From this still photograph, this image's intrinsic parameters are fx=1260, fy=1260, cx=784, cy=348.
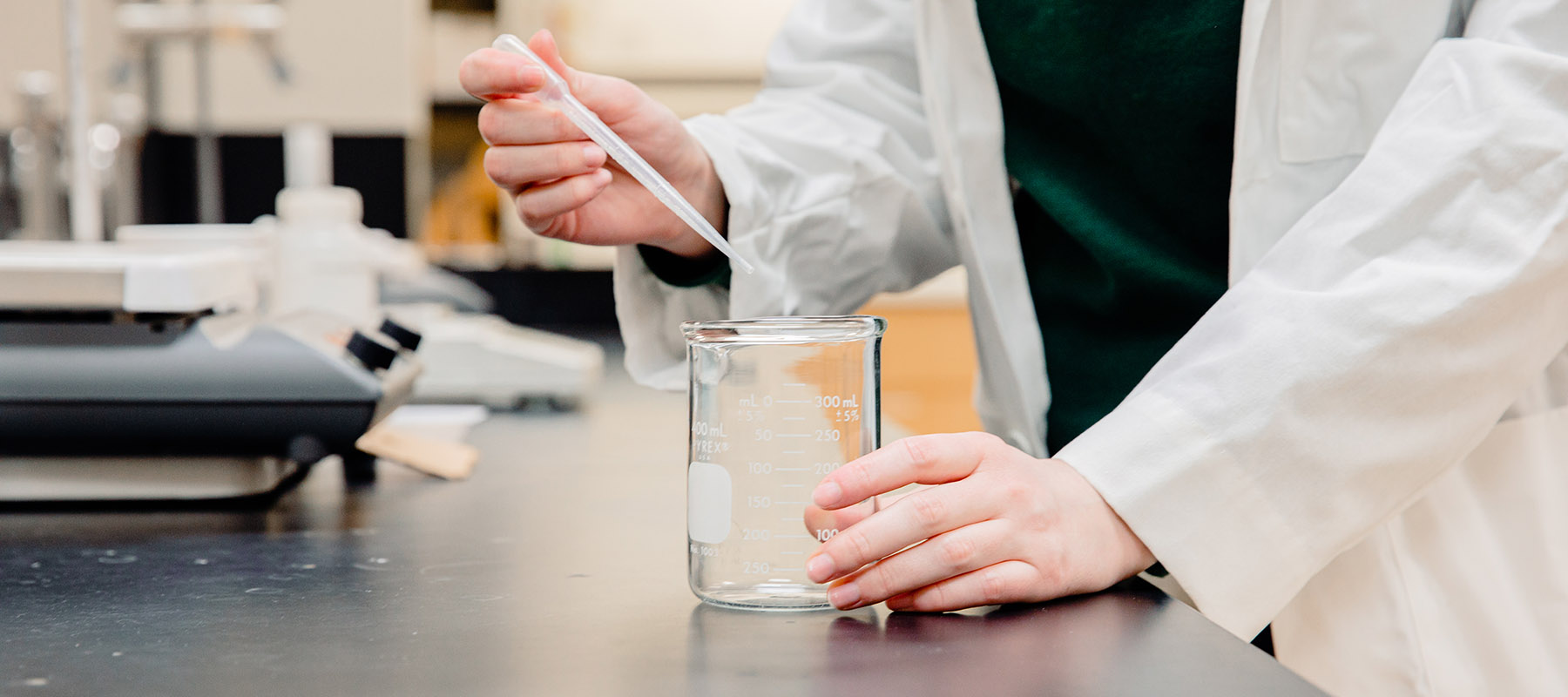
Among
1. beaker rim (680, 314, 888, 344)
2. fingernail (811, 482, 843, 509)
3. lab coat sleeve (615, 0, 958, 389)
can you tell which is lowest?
fingernail (811, 482, 843, 509)

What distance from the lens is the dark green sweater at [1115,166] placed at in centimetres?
93

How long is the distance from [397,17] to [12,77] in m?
0.94

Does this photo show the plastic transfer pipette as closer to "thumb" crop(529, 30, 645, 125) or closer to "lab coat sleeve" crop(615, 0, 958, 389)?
"thumb" crop(529, 30, 645, 125)

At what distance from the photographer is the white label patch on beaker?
58cm

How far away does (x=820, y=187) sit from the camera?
1.00m

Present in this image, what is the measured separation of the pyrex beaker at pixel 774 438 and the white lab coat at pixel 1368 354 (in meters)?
0.15

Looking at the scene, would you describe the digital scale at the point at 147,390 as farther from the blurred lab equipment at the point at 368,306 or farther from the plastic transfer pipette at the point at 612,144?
the blurred lab equipment at the point at 368,306

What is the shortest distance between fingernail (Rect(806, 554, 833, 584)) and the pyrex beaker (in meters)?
0.02

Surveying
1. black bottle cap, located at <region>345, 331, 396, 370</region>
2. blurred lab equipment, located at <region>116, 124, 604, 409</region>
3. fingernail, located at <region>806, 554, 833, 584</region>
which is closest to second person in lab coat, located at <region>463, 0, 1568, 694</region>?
fingernail, located at <region>806, 554, 833, 584</region>

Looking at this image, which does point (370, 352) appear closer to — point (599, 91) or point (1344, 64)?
point (599, 91)

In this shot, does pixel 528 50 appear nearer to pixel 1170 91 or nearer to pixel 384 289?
pixel 1170 91

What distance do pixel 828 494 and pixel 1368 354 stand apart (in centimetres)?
30

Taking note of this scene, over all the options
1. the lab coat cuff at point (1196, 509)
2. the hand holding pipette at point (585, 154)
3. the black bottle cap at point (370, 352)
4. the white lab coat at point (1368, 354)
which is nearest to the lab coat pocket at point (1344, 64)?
the white lab coat at point (1368, 354)

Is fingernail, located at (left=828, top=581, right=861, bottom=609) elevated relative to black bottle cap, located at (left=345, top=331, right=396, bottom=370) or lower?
lower
